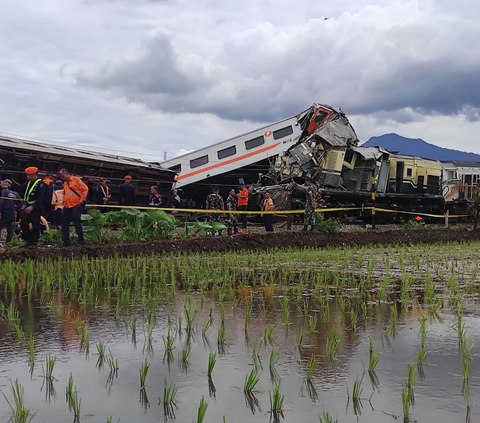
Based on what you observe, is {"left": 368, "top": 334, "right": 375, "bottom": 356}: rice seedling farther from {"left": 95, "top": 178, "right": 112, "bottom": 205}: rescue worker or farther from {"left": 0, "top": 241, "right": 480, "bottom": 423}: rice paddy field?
{"left": 95, "top": 178, "right": 112, "bottom": 205}: rescue worker

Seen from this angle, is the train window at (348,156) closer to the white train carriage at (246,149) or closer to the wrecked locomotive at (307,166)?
the wrecked locomotive at (307,166)

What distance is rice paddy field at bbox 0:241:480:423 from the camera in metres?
3.82

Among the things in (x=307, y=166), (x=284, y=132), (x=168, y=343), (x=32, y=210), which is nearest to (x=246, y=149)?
(x=284, y=132)

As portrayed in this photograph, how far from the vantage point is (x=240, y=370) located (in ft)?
15.0

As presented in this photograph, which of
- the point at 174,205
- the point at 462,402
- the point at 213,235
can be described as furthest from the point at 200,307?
the point at 174,205

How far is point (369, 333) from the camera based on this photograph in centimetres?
569

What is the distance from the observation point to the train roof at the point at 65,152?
20.5 meters

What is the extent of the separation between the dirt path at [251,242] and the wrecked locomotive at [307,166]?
17.6ft

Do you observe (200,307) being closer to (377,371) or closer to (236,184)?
(377,371)


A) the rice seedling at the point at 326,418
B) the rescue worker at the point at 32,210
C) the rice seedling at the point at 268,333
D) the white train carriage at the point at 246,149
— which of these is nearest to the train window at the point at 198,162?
the white train carriage at the point at 246,149

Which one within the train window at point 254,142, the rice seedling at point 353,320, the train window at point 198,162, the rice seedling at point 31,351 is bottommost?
the rice seedling at point 31,351

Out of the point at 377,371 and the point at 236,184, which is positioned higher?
the point at 236,184

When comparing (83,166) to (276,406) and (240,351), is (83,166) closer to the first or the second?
(240,351)

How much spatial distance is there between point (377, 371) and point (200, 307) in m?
2.85
